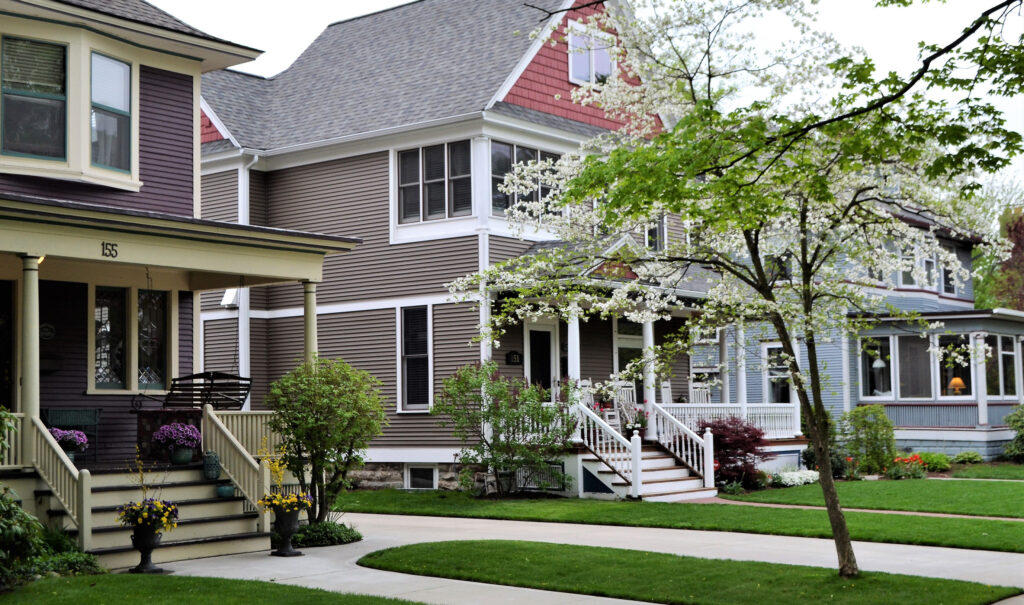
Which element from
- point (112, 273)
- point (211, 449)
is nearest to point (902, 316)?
point (211, 449)

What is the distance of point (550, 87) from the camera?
73.4ft

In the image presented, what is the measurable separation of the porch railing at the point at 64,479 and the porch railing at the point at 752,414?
11642 mm

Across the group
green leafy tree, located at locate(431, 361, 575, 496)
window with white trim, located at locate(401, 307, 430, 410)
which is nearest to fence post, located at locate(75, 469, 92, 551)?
green leafy tree, located at locate(431, 361, 575, 496)

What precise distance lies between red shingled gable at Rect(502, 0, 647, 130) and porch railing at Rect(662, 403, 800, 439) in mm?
6098

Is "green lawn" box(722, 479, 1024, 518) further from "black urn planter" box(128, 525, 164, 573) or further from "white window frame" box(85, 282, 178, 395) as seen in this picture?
"black urn planter" box(128, 525, 164, 573)

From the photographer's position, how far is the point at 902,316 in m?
11.1

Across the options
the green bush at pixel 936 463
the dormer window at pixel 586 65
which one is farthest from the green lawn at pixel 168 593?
the green bush at pixel 936 463

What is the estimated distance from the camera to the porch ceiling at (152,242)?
40.1 feet

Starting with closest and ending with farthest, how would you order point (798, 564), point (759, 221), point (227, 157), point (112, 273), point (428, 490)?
point (759, 221), point (798, 564), point (112, 273), point (428, 490), point (227, 157)

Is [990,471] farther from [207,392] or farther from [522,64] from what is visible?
[207,392]

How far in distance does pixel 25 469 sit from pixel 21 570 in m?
2.17

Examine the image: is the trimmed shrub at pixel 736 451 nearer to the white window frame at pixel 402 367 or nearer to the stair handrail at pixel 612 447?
the stair handrail at pixel 612 447

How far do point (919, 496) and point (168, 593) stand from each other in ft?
42.8

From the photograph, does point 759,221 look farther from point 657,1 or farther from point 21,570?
point 21,570
